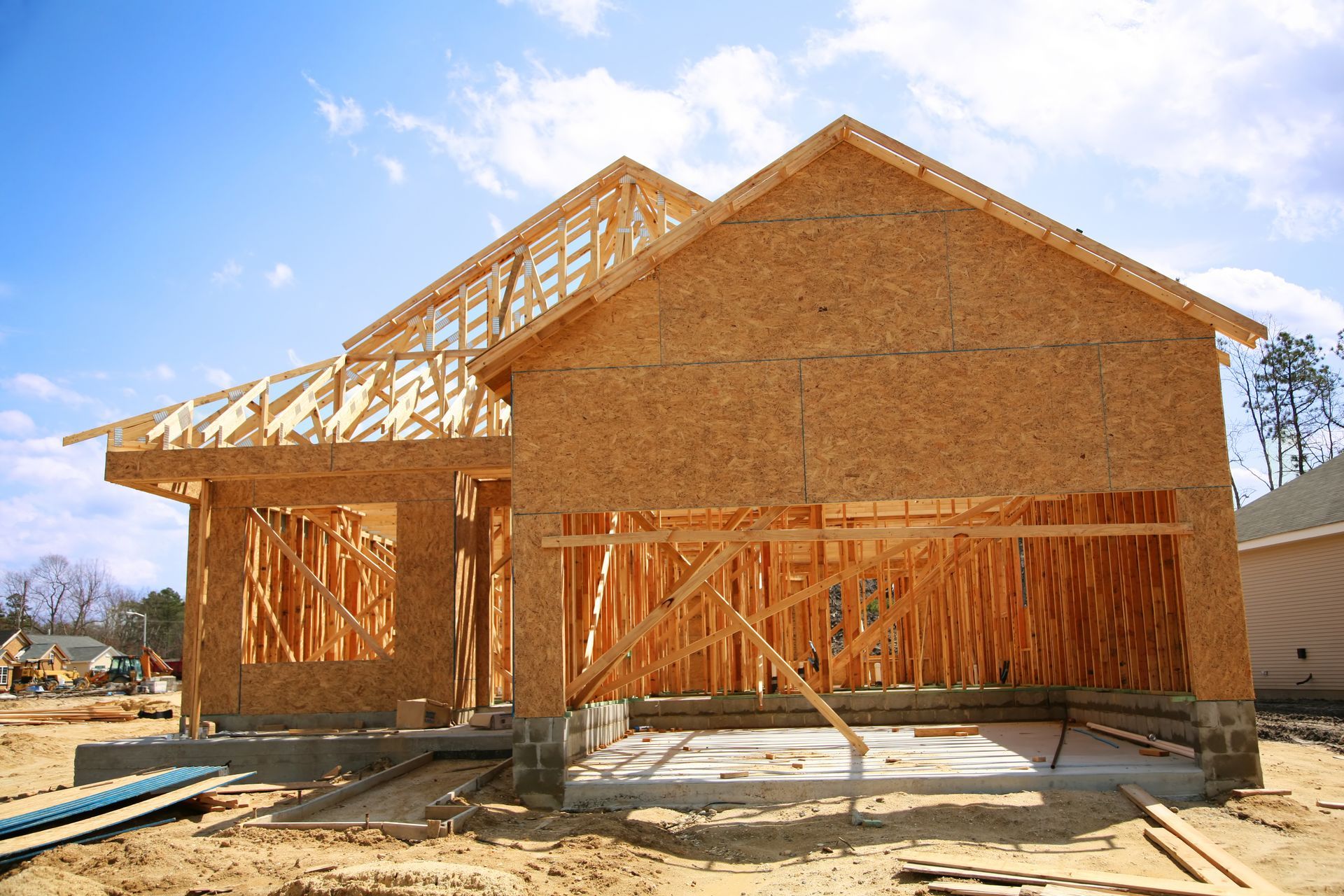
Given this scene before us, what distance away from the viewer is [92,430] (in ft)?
43.8

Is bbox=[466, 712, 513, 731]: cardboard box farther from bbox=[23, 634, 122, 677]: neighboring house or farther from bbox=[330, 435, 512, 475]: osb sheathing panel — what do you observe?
bbox=[23, 634, 122, 677]: neighboring house

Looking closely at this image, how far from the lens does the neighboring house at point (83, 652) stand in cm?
5206

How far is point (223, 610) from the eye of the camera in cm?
1422

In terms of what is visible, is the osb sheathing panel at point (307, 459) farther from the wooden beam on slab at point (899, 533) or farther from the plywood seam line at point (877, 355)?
the wooden beam on slab at point (899, 533)

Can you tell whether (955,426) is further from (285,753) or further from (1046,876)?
(285,753)

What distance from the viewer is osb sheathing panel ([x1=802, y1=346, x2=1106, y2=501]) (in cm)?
980

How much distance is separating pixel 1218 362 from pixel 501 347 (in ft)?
23.1

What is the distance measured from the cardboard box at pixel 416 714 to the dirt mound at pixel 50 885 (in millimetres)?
5456

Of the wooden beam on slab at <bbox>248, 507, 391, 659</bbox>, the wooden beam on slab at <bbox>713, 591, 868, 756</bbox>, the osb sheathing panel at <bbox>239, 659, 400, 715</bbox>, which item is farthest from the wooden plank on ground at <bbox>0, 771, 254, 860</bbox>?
the wooden beam on slab at <bbox>713, 591, 868, 756</bbox>

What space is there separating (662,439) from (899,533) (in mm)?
2524

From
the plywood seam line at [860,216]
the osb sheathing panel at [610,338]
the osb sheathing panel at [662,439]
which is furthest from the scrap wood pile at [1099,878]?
the plywood seam line at [860,216]

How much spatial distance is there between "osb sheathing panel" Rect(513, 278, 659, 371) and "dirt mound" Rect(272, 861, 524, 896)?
5182 mm

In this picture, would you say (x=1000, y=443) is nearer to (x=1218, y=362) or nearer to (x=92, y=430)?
(x=1218, y=362)

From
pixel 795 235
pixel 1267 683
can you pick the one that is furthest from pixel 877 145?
pixel 1267 683
